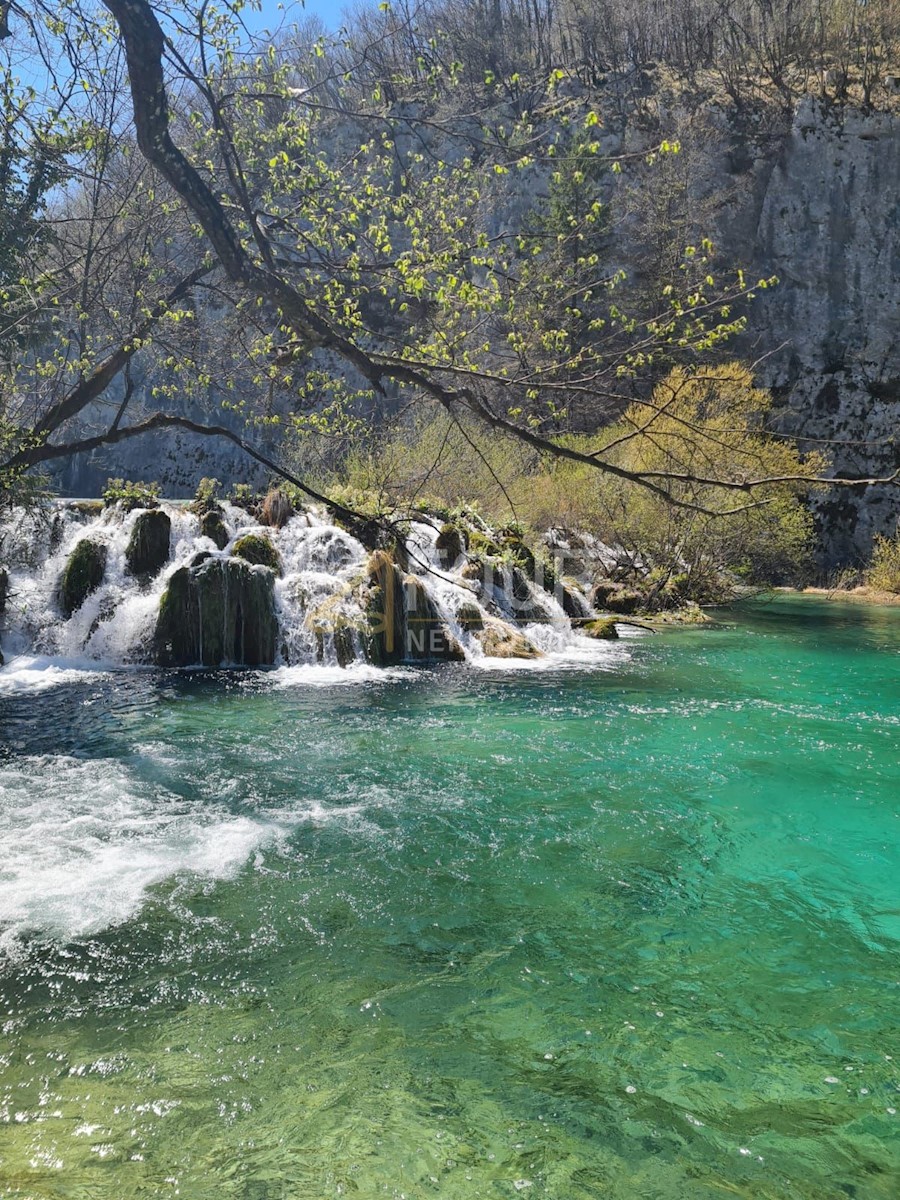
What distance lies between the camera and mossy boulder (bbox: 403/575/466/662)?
656 inches

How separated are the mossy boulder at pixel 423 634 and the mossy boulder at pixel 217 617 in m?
2.83

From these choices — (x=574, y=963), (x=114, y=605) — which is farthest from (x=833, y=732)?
(x=114, y=605)

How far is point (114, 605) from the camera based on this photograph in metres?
16.2

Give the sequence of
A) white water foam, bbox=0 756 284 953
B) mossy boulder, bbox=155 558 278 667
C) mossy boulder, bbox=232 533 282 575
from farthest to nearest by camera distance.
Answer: mossy boulder, bbox=232 533 282 575, mossy boulder, bbox=155 558 278 667, white water foam, bbox=0 756 284 953

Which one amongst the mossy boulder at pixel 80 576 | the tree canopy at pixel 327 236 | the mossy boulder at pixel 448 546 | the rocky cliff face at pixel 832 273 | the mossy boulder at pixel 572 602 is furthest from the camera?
the rocky cliff face at pixel 832 273

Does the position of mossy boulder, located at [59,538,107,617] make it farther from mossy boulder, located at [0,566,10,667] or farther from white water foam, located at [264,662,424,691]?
white water foam, located at [264,662,424,691]

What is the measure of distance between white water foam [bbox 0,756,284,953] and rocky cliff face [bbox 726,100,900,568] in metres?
40.1

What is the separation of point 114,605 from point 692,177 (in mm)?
42542

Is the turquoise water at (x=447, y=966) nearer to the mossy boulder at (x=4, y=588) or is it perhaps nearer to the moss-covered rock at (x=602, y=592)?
the mossy boulder at (x=4, y=588)

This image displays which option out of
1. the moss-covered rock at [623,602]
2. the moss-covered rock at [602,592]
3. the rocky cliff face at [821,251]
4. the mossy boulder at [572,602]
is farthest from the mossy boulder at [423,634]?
the rocky cliff face at [821,251]

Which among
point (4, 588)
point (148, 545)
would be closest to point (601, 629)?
point (148, 545)

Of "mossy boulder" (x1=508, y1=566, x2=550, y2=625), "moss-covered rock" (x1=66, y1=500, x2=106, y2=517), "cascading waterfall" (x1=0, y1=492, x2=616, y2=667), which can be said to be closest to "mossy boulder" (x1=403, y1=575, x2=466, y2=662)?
"cascading waterfall" (x1=0, y1=492, x2=616, y2=667)

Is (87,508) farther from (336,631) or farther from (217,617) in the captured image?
(336,631)

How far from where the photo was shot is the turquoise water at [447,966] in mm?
3502
